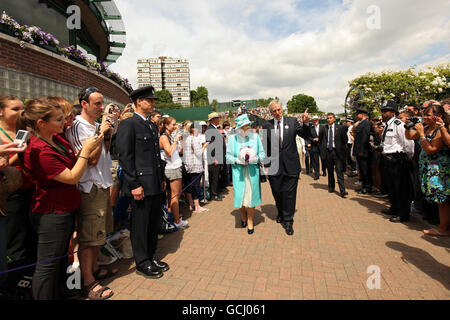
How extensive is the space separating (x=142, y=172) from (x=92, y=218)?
760 mm

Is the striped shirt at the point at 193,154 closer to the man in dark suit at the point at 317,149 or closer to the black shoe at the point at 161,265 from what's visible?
the black shoe at the point at 161,265

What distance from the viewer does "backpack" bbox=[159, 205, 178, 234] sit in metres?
4.29

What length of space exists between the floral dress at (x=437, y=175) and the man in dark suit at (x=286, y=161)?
2034 mm

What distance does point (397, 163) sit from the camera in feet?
15.0

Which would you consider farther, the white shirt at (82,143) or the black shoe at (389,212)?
the black shoe at (389,212)

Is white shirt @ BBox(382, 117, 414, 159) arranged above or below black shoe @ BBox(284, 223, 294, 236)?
above

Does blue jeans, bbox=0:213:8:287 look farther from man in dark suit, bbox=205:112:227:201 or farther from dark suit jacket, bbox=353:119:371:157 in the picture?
dark suit jacket, bbox=353:119:371:157

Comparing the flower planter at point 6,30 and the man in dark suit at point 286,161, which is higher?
the flower planter at point 6,30

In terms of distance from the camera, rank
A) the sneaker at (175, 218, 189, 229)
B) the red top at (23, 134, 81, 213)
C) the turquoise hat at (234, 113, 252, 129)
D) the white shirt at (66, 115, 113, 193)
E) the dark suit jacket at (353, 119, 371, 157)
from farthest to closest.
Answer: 1. the dark suit jacket at (353, 119, 371, 157)
2. the sneaker at (175, 218, 189, 229)
3. the turquoise hat at (234, 113, 252, 129)
4. the white shirt at (66, 115, 113, 193)
5. the red top at (23, 134, 81, 213)

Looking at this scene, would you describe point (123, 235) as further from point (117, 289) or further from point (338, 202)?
point (338, 202)

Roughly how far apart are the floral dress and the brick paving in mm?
776

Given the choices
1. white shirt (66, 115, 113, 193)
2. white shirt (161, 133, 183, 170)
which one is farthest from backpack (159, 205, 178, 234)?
white shirt (66, 115, 113, 193)

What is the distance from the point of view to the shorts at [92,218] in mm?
2568

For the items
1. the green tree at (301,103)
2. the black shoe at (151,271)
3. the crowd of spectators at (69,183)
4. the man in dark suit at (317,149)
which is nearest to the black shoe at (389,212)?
the crowd of spectators at (69,183)
